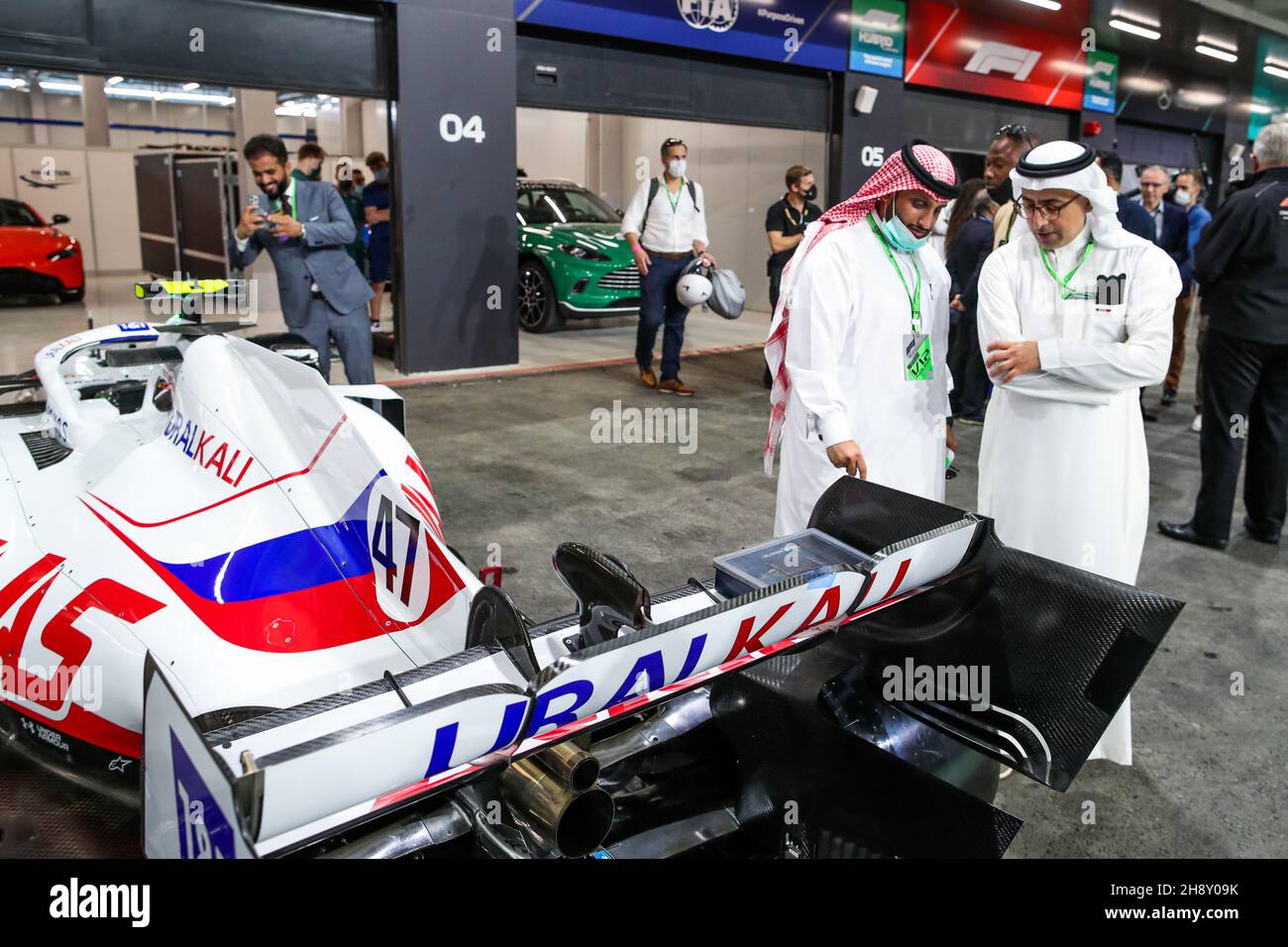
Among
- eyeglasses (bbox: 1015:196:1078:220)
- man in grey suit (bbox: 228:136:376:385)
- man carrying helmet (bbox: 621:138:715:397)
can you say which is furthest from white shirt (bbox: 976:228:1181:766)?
man carrying helmet (bbox: 621:138:715:397)

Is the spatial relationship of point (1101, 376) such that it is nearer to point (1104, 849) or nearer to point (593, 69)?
point (1104, 849)

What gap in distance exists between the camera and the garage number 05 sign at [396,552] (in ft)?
6.93

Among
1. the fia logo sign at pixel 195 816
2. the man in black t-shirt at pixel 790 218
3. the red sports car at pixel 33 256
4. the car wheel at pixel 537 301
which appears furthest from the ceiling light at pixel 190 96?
the fia logo sign at pixel 195 816

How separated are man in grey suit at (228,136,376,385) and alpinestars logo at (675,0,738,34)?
5.48m

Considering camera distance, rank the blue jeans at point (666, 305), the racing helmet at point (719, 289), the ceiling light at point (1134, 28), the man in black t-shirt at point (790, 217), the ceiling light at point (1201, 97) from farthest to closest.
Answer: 1. the ceiling light at point (1201, 97)
2. the ceiling light at point (1134, 28)
3. the man in black t-shirt at point (790, 217)
4. the blue jeans at point (666, 305)
5. the racing helmet at point (719, 289)

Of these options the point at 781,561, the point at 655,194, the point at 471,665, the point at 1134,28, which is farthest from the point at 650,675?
the point at 1134,28

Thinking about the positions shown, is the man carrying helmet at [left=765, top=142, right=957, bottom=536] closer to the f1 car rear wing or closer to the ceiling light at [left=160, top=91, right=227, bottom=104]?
the f1 car rear wing

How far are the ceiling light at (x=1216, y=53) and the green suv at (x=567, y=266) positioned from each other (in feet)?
36.3

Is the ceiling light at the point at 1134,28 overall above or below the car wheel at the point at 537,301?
above

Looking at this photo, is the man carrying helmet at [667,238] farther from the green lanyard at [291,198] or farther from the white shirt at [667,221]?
the green lanyard at [291,198]

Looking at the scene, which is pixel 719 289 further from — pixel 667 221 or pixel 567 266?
pixel 567 266

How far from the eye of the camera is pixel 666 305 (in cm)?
770

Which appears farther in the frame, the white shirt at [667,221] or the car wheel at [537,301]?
the car wheel at [537,301]

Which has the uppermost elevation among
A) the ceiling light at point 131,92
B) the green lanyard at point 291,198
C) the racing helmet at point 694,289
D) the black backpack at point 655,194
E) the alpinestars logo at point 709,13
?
Answer: the ceiling light at point 131,92
